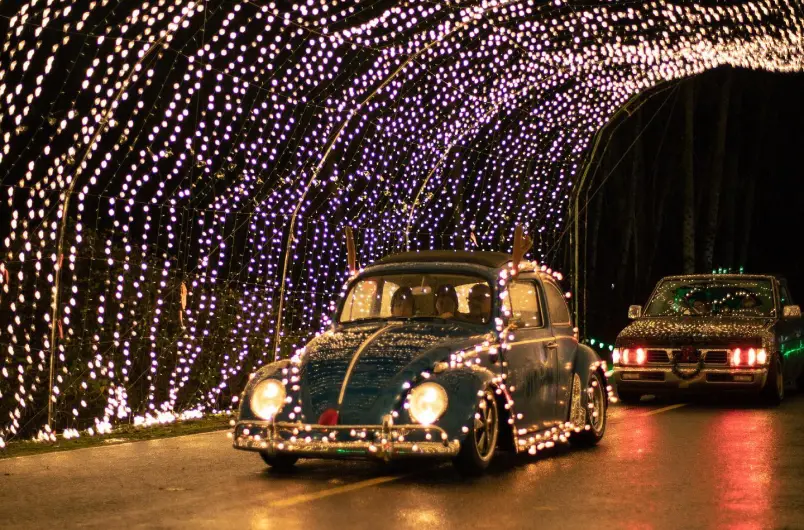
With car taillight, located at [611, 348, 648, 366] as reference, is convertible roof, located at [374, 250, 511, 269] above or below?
above

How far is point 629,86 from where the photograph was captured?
2167 centimetres

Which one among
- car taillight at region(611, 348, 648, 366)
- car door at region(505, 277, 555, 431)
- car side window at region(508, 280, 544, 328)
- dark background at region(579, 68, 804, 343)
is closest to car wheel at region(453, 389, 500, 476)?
car door at region(505, 277, 555, 431)

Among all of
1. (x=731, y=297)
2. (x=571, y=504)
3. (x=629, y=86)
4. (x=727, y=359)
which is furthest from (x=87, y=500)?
(x=629, y=86)

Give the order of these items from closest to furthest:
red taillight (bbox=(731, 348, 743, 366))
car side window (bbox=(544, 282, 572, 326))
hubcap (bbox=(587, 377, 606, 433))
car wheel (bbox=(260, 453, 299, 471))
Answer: car wheel (bbox=(260, 453, 299, 471)) → car side window (bbox=(544, 282, 572, 326)) → hubcap (bbox=(587, 377, 606, 433)) → red taillight (bbox=(731, 348, 743, 366))

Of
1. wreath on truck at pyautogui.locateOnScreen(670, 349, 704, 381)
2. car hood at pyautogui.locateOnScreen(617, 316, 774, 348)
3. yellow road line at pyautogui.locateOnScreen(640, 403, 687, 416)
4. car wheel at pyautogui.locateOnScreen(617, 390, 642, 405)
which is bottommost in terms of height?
yellow road line at pyautogui.locateOnScreen(640, 403, 687, 416)

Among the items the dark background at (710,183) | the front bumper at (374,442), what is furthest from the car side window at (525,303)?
the dark background at (710,183)

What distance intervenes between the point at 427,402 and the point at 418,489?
65 centimetres

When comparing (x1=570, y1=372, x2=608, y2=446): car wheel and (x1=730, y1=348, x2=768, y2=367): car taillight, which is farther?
(x1=730, y1=348, x2=768, y2=367): car taillight

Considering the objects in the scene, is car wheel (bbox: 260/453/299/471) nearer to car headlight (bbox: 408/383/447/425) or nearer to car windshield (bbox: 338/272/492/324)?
car headlight (bbox: 408/383/447/425)

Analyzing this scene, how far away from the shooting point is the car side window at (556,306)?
480 inches

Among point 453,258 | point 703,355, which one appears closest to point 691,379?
point 703,355

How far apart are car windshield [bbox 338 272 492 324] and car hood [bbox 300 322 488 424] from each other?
34 centimetres

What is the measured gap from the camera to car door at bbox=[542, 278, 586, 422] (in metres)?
11.9

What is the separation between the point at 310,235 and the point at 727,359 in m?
5.39
